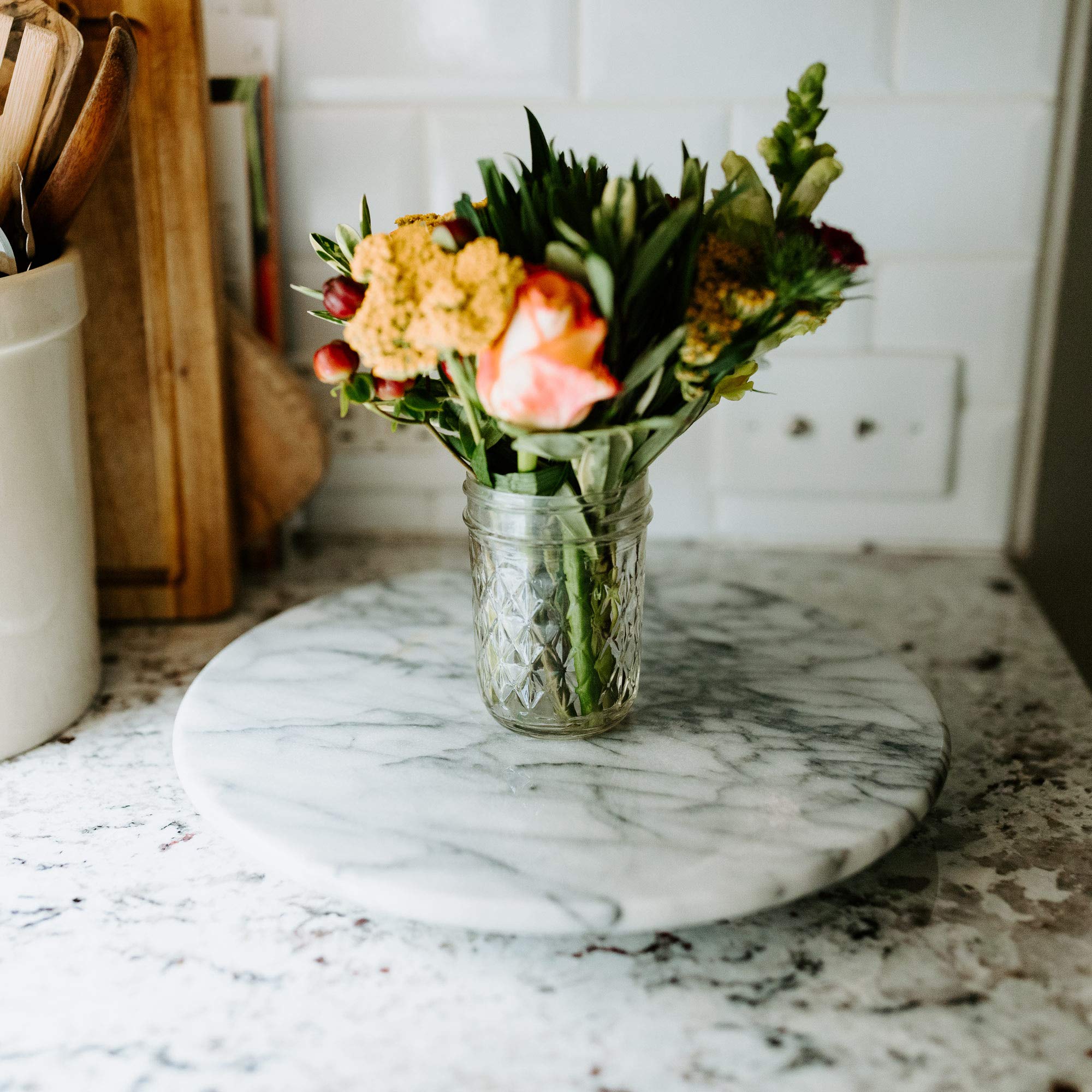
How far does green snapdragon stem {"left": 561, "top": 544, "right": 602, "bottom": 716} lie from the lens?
0.59 meters

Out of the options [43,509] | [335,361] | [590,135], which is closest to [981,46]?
[590,135]

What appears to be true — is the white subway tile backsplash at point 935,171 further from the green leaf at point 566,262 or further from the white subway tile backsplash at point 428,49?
the green leaf at point 566,262

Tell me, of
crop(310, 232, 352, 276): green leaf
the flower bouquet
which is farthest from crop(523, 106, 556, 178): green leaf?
crop(310, 232, 352, 276): green leaf

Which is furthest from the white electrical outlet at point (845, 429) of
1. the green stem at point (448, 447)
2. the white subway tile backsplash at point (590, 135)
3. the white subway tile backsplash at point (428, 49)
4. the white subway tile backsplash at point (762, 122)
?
the green stem at point (448, 447)

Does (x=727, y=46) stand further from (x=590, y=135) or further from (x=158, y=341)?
(x=158, y=341)

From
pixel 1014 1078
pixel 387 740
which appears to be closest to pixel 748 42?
pixel 387 740

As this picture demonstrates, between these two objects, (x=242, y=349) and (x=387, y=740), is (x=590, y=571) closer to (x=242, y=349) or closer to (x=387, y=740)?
(x=387, y=740)

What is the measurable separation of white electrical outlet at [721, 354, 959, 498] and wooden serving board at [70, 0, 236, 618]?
1.47ft

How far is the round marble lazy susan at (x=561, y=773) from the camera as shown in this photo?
50 centimetres

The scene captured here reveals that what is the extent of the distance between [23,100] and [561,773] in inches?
19.5

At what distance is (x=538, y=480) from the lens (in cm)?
57

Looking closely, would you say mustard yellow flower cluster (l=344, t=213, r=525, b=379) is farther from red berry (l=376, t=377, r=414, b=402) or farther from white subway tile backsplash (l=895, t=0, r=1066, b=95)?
white subway tile backsplash (l=895, t=0, r=1066, b=95)

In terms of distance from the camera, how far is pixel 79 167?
2.17ft

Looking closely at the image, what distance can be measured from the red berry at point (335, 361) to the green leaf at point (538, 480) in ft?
0.31
